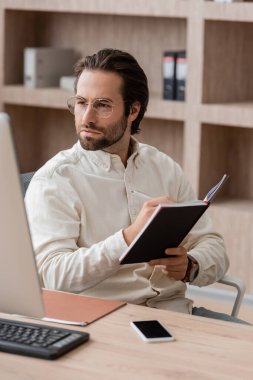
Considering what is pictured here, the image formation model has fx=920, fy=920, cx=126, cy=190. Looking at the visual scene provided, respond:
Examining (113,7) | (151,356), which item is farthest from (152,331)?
(113,7)

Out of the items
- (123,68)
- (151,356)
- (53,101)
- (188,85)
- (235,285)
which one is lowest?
(235,285)

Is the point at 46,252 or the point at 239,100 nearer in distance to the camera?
the point at 46,252

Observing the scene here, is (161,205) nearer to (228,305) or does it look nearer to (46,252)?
(46,252)

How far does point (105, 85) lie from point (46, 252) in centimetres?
57

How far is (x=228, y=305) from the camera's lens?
15.5ft

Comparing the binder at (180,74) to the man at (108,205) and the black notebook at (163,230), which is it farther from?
the black notebook at (163,230)

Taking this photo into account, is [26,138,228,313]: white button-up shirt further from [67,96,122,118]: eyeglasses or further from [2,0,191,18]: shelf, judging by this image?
[2,0,191,18]: shelf

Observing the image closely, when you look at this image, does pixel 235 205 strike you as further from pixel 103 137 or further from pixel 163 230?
pixel 163 230

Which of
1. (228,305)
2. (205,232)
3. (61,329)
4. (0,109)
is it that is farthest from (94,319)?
(0,109)

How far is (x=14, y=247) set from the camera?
1.89m

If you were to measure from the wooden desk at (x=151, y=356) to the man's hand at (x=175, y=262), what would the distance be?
33 cm

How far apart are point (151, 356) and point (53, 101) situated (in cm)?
334

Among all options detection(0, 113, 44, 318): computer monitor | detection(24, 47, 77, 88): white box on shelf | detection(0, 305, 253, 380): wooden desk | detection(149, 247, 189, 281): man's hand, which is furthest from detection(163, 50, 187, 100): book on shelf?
detection(0, 113, 44, 318): computer monitor

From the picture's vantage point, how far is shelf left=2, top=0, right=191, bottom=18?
474cm
